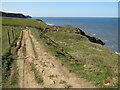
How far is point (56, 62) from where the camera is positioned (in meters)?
24.7

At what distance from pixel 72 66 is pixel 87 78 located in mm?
3879

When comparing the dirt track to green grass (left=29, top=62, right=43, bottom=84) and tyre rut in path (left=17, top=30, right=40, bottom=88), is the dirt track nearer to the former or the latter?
tyre rut in path (left=17, top=30, right=40, bottom=88)

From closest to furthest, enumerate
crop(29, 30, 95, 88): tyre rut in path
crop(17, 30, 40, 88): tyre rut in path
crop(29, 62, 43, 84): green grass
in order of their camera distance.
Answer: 1. crop(29, 30, 95, 88): tyre rut in path
2. crop(17, 30, 40, 88): tyre rut in path
3. crop(29, 62, 43, 84): green grass

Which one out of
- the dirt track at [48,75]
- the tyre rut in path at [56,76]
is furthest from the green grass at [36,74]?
the tyre rut in path at [56,76]

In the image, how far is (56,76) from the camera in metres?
19.8

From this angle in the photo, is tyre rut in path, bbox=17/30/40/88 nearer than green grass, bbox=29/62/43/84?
Yes

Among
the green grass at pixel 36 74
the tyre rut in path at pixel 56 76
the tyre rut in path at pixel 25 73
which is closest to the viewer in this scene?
the tyre rut in path at pixel 56 76

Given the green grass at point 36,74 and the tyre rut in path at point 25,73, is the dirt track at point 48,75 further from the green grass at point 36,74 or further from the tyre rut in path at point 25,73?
the green grass at point 36,74

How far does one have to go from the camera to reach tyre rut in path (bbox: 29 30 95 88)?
17750mm

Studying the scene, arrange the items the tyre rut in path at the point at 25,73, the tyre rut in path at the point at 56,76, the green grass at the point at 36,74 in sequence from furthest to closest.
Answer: the green grass at the point at 36,74, the tyre rut in path at the point at 25,73, the tyre rut in path at the point at 56,76

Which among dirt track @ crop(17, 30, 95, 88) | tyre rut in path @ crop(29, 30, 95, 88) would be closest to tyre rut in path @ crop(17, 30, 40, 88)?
dirt track @ crop(17, 30, 95, 88)

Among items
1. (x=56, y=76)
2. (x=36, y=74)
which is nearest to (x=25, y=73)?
(x=36, y=74)

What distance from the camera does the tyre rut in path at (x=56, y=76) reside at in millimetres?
17750

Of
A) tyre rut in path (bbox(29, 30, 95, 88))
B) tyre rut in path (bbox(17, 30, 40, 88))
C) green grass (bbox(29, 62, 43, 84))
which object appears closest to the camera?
tyre rut in path (bbox(29, 30, 95, 88))
